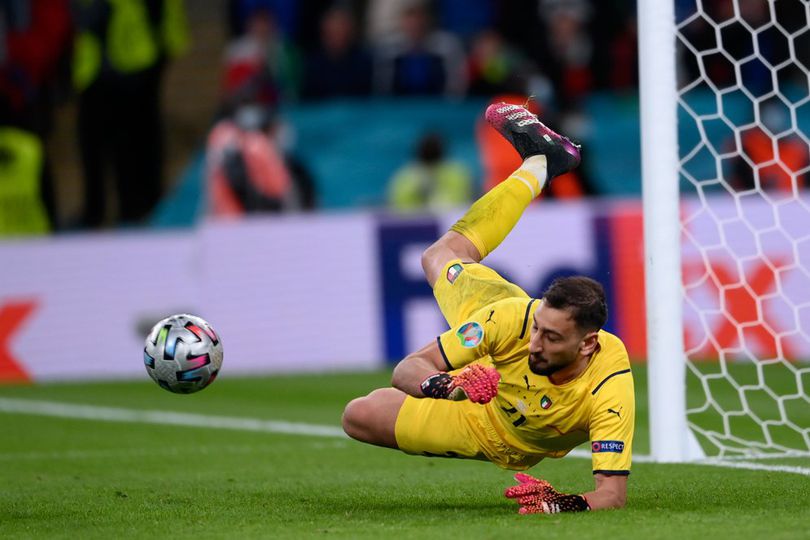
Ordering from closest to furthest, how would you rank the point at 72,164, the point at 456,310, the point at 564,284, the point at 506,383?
the point at 564,284 → the point at 506,383 → the point at 456,310 → the point at 72,164

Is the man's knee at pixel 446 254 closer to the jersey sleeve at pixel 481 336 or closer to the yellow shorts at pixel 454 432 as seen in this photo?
the yellow shorts at pixel 454 432

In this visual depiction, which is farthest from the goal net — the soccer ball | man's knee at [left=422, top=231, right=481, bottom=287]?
the soccer ball

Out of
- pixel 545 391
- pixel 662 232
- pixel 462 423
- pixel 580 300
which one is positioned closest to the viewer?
pixel 580 300

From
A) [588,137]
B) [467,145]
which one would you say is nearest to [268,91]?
[467,145]

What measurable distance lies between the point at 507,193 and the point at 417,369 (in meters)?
1.80

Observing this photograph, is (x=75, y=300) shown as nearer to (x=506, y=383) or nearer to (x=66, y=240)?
(x=66, y=240)

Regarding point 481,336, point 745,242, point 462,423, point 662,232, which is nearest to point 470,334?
point 481,336

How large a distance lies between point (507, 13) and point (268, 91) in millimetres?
3193

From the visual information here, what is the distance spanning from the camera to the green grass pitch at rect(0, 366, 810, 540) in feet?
19.7

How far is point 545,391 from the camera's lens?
21.6ft

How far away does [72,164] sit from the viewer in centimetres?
1953

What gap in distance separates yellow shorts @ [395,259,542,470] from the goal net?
135cm

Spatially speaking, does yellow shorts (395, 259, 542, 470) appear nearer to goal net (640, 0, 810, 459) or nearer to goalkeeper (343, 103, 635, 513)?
goalkeeper (343, 103, 635, 513)

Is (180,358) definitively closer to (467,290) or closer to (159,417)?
(467,290)
